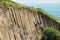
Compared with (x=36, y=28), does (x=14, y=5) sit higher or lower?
higher

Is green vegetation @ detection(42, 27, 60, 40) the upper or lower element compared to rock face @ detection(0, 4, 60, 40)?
lower

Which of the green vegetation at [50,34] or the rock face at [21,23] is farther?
the green vegetation at [50,34]

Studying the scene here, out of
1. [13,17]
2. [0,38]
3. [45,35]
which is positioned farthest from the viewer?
[45,35]

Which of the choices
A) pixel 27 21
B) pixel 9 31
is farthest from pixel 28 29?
pixel 9 31

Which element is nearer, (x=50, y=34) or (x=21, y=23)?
(x=21, y=23)

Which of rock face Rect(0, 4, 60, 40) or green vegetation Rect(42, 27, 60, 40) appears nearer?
rock face Rect(0, 4, 60, 40)

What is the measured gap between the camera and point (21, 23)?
1125 inches

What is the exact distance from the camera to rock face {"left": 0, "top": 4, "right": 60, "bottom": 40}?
26.2 m

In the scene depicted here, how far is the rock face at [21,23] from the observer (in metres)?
26.2

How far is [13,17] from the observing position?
27.8 m

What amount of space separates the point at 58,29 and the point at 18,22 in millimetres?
4647

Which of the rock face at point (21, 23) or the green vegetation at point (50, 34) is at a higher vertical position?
the rock face at point (21, 23)

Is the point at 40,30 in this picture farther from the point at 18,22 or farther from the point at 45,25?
the point at 18,22

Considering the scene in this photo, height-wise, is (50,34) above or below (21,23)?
below
